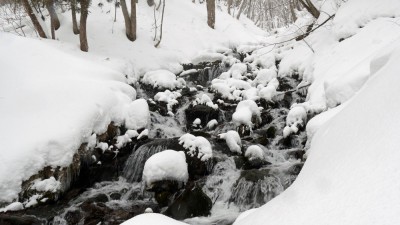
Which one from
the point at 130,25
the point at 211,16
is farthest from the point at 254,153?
the point at 211,16

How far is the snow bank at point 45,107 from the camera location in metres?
5.83

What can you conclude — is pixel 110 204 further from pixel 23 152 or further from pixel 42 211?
pixel 23 152

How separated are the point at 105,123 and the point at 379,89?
245 inches

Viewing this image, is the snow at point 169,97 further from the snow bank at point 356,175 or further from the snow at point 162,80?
the snow bank at point 356,175

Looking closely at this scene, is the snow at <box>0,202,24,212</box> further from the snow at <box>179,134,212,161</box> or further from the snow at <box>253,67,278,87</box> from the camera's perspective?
the snow at <box>253,67,278,87</box>

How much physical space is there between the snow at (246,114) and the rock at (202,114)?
1.05 meters

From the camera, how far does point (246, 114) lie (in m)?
8.12

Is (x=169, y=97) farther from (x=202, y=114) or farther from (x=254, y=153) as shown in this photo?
(x=254, y=153)

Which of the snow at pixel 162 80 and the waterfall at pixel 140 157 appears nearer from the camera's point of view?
the waterfall at pixel 140 157

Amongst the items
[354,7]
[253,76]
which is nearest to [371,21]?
[354,7]

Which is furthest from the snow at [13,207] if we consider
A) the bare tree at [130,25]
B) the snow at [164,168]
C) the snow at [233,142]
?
the bare tree at [130,25]

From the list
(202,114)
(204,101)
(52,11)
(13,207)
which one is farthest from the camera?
(52,11)

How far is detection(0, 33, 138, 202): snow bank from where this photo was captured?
5828 mm

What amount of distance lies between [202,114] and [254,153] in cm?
288
